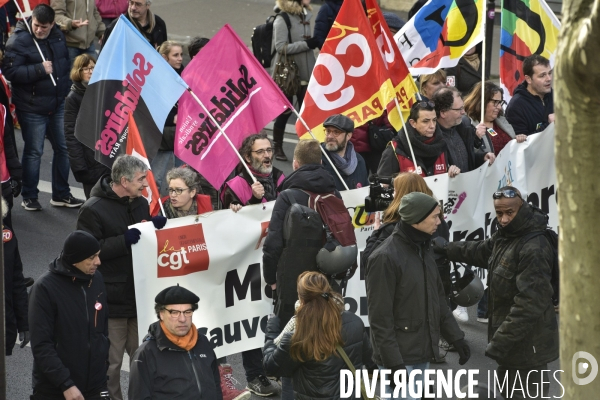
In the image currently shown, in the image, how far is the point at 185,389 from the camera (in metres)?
5.08

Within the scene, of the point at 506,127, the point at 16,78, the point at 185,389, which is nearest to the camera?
the point at 185,389

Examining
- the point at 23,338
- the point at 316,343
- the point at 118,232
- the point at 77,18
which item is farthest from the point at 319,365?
the point at 77,18

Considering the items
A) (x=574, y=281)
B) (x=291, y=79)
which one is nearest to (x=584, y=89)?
(x=574, y=281)

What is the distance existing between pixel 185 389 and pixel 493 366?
10.5ft

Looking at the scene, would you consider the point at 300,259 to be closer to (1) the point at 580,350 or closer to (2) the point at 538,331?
(2) the point at 538,331

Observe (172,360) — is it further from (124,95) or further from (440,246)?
(124,95)

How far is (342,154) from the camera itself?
766 centimetres

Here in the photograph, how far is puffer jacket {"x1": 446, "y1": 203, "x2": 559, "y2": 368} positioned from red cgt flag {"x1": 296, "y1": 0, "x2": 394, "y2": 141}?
2157 millimetres

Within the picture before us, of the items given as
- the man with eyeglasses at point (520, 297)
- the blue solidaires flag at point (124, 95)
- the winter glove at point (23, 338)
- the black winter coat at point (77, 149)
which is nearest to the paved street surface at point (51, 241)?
the winter glove at point (23, 338)

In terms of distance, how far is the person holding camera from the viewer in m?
7.70

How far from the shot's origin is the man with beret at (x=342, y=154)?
24.6 ft

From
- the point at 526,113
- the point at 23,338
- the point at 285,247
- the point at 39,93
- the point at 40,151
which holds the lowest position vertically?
the point at 23,338

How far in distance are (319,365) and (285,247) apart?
142 cm

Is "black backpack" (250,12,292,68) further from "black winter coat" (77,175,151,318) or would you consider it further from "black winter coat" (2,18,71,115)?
"black winter coat" (77,175,151,318)
